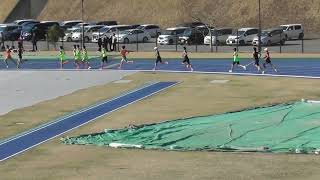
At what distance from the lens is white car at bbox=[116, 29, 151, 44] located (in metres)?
59.9

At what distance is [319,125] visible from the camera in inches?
699

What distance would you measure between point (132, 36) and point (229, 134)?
43.8 metres

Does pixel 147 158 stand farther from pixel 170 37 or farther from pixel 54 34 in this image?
pixel 170 37

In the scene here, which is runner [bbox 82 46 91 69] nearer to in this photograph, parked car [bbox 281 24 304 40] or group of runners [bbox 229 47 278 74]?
group of runners [bbox 229 47 278 74]

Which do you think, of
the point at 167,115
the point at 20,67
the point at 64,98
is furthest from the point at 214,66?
the point at 167,115

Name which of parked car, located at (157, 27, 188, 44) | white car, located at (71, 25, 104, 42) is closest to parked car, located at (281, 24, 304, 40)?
parked car, located at (157, 27, 188, 44)

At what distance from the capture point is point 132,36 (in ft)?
199

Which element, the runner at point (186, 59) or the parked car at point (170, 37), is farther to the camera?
the parked car at point (170, 37)

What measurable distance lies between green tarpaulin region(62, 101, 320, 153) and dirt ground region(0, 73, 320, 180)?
577 mm

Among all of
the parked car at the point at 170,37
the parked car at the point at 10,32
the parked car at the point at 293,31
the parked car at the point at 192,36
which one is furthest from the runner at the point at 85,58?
the parked car at the point at 10,32

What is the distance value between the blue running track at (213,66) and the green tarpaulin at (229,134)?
1409cm

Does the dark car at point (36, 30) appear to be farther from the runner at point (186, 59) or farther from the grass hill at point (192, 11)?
the runner at point (186, 59)

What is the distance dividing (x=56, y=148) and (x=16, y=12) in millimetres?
73859

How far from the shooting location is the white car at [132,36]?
196ft
